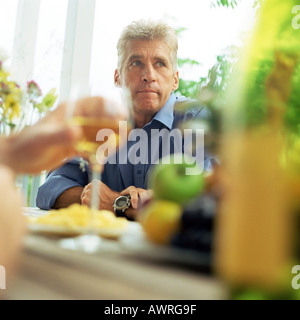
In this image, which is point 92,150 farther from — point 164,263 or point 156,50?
point 156,50

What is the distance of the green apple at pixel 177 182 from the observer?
36 cm

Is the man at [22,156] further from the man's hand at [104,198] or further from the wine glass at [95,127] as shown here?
the man's hand at [104,198]

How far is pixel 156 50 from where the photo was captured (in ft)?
6.42

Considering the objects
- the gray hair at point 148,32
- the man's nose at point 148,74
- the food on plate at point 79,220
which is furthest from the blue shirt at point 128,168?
the food on plate at point 79,220

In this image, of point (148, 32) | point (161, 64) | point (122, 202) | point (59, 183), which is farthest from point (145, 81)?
point (122, 202)

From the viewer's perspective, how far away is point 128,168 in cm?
184

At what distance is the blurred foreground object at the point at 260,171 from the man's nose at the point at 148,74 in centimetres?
174

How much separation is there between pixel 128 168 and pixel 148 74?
485mm

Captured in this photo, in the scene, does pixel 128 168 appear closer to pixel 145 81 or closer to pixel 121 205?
pixel 145 81

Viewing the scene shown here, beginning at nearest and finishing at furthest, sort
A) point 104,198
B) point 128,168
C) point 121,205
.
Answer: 1. point 121,205
2. point 104,198
3. point 128,168

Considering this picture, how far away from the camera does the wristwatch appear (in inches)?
48.4

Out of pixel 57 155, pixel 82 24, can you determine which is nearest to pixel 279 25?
pixel 57 155

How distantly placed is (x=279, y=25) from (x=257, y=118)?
6cm

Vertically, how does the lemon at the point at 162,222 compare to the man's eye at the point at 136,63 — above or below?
below
